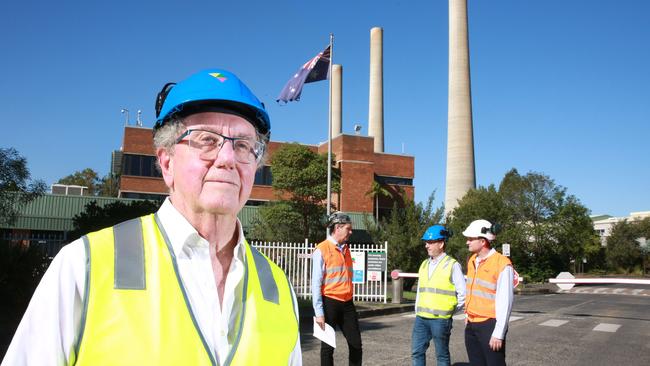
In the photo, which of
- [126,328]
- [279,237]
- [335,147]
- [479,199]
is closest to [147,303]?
[126,328]

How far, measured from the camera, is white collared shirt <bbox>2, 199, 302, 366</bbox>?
1313mm

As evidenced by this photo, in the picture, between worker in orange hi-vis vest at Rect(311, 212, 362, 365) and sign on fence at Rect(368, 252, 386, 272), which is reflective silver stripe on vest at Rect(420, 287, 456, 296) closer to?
worker in orange hi-vis vest at Rect(311, 212, 362, 365)

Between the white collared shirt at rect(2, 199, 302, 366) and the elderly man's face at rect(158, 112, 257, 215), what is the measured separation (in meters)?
0.06

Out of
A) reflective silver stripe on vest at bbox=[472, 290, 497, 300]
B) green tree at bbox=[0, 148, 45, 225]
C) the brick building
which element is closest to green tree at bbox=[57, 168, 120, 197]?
the brick building

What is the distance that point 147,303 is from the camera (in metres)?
1.45

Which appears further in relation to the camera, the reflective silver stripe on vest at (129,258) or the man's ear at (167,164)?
the man's ear at (167,164)

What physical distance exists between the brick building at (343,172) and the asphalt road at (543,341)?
25.6m

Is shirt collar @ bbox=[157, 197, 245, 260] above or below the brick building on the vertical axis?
below

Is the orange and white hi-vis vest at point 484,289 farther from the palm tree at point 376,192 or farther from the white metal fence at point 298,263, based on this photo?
the palm tree at point 376,192

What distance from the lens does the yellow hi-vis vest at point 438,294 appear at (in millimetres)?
6520

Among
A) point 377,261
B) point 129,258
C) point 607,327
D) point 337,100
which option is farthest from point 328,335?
point 337,100

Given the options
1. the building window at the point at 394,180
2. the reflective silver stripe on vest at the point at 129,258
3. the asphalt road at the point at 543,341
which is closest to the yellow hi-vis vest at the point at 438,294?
the asphalt road at the point at 543,341

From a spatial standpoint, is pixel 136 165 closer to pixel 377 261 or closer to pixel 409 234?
pixel 409 234

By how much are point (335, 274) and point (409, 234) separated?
16642 millimetres
